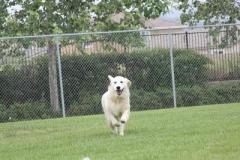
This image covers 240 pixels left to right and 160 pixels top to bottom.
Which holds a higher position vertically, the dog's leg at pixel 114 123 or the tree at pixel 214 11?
the tree at pixel 214 11

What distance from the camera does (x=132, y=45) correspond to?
1972cm

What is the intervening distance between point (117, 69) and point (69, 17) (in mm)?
2074

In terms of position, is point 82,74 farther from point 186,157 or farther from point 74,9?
point 186,157

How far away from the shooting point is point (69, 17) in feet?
63.9

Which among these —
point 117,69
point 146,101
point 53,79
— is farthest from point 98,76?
point 146,101

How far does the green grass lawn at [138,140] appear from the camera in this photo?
8.87 meters

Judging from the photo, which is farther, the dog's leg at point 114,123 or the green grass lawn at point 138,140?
the dog's leg at point 114,123

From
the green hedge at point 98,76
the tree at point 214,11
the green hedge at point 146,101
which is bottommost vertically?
the green hedge at point 146,101

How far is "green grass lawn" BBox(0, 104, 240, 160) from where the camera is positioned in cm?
887

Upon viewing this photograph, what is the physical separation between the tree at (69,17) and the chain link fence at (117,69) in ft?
0.94

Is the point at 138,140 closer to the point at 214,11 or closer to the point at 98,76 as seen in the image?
the point at 98,76

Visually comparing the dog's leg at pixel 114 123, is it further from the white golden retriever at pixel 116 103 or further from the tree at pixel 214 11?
the tree at pixel 214 11

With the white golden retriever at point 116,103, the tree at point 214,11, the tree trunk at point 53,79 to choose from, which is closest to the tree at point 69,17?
the tree trunk at point 53,79

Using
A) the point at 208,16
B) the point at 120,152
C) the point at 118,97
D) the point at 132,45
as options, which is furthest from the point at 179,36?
the point at 120,152
